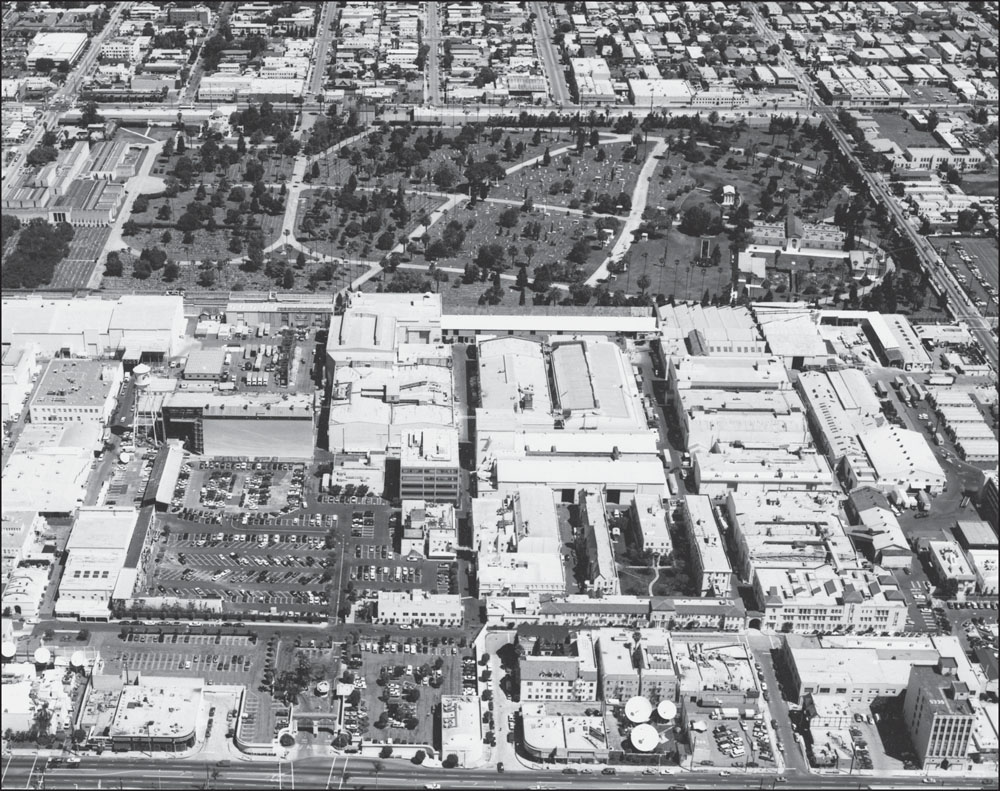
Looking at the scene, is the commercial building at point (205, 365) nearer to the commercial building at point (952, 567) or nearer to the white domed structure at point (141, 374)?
the white domed structure at point (141, 374)

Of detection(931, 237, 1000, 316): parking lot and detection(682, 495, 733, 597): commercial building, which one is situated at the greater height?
detection(682, 495, 733, 597): commercial building

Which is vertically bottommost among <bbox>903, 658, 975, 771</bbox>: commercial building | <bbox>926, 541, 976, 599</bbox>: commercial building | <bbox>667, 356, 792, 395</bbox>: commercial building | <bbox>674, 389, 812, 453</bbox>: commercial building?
<bbox>667, 356, 792, 395</bbox>: commercial building

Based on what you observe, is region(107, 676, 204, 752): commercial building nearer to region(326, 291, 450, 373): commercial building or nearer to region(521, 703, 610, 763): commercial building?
region(521, 703, 610, 763): commercial building

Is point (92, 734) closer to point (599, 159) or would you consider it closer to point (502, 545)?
point (502, 545)

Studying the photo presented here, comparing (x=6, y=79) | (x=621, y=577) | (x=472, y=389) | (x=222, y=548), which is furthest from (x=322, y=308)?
(x=6, y=79)

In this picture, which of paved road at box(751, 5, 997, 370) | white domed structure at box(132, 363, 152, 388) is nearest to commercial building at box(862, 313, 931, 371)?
paved road at box(751, 5, 997, 370)

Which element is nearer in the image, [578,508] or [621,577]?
[621,577]
